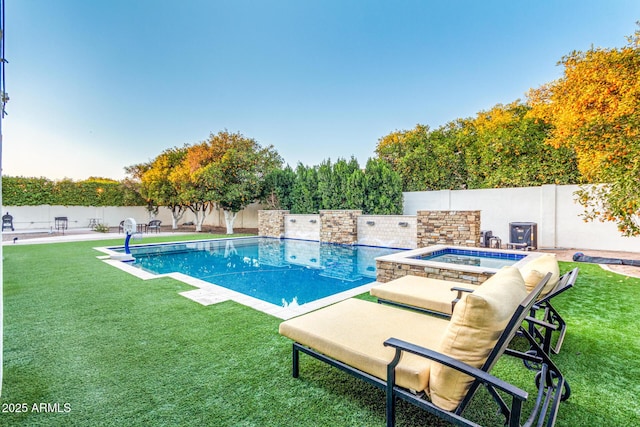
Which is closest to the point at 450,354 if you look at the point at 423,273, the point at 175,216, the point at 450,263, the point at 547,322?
the point at 547,322

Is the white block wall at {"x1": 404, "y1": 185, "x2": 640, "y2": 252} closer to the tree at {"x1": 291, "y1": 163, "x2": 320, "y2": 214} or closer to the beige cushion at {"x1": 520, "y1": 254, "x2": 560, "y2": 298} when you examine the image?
the tree at {"x1": 291, "y1": 163, "x2": 320, "y2": 214}

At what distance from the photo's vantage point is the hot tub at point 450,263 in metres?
5.18

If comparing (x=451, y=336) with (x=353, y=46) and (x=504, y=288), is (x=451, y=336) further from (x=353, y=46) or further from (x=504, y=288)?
(x=353, y=46)

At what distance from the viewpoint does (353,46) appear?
543 inches

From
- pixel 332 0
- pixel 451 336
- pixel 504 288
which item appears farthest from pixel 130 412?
pixel 332 0

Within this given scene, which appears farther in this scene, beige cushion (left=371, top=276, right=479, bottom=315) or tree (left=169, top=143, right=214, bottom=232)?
tree (left=169, top=143, right=214, bottom=232)

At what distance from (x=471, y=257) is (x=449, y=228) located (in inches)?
91.0

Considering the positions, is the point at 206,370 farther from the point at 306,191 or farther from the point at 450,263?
the point at 306,191

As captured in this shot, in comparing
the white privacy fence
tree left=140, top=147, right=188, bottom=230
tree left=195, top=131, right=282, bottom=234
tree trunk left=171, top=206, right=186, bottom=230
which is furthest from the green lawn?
tree trunk left=171, top=206, right=186, bottom=230

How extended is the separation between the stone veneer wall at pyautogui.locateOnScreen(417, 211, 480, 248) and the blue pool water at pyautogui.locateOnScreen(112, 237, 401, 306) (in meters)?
2.07

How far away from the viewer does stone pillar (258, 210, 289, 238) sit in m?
17.2

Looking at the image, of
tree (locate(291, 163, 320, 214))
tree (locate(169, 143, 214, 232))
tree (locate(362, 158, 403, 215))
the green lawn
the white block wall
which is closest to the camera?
the green lawn

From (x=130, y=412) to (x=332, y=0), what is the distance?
15.0 meters

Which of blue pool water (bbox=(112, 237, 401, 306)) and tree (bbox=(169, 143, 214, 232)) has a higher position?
tree (bbox=(169, 143, 214, 232))
